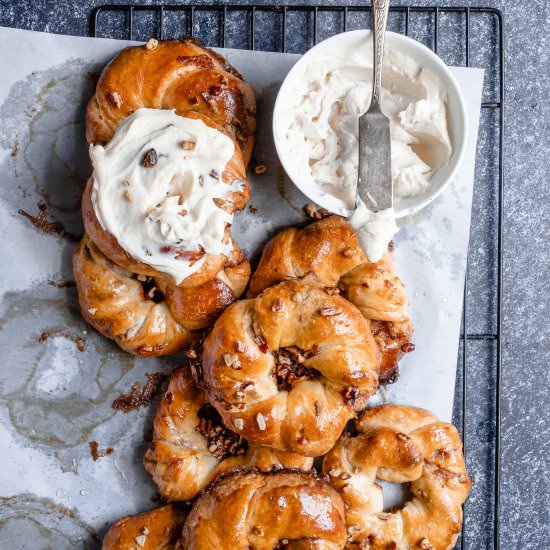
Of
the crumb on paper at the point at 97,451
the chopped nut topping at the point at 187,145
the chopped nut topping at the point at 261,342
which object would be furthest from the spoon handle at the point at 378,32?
the crumb on paper at the point at 97,451

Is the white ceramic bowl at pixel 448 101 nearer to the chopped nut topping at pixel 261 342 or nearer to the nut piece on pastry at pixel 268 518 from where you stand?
the chopped nut topping at pixel 261 342

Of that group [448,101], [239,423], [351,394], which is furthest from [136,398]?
[448,101]

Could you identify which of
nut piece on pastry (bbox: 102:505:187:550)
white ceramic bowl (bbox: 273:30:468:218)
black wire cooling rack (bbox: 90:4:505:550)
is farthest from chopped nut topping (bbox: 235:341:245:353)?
black wire cooling rack (bbox: 90:4:505:550)

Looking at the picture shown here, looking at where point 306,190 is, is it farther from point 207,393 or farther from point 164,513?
point 164,513

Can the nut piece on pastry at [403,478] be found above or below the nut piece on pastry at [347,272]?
below

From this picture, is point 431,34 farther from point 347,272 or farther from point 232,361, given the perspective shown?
point 232,361
